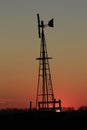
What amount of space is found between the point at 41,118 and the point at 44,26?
1599 cm

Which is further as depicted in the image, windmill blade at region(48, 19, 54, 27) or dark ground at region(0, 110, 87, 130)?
windmill blade at region(48, 19, 54, 27)

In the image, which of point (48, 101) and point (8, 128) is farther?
point (48, 101)

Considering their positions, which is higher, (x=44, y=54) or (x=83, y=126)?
(x=44, y=54)

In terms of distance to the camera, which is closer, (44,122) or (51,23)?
(44,122)

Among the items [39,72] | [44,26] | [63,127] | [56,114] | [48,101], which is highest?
[44,26]

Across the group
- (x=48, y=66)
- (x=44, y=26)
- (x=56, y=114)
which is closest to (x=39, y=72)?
(x=48, y=66)

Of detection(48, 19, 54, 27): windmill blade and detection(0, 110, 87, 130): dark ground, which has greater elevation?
detection(48, 19, 54, 27): windmill blade

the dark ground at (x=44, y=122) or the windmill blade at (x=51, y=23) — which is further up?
the windmill blade at (x=51, y=23)

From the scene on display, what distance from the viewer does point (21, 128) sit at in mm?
38219

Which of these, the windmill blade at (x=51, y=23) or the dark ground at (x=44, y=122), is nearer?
the dark ground at (x=44, y=122)

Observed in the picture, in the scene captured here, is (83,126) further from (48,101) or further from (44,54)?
(44,54)

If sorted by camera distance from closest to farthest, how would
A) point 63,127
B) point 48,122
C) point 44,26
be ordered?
point 63,127 → point 48,122 → point 44,26

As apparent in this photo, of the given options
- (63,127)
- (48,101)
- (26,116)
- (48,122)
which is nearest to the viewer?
(63,127)

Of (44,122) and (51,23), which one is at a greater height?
(51,23)
